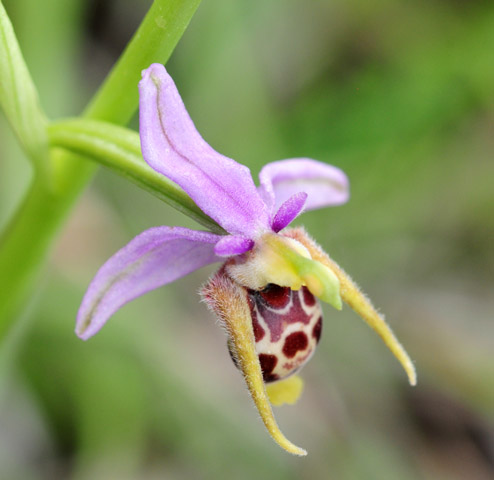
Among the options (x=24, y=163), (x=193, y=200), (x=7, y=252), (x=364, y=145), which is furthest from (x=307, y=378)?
(x=193, y=200)

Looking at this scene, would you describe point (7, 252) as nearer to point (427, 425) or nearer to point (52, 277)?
point (52, 277)

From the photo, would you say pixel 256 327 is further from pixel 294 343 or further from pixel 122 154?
pixel 122 154

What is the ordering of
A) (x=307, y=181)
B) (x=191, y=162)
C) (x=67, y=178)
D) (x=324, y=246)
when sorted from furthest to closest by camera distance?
(x=324, y=246)
(x=307, y=181)
(x=67, y=178)
(x=191, y=162)

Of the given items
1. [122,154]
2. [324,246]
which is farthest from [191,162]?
[324,246]

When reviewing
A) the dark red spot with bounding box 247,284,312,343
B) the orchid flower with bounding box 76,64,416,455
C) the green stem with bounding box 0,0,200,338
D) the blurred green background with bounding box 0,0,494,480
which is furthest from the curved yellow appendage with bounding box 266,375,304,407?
the blurred green background with bounding box 0,0,494,480

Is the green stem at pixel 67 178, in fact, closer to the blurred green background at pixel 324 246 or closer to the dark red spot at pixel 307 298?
the dark red spot at pixel 307 298

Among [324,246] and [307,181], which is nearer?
[307,181]
